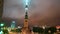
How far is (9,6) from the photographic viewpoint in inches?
113

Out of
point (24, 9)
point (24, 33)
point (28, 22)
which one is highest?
point (24, 9)

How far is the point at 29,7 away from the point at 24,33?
1.42 feet

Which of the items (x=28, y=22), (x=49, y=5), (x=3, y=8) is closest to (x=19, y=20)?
(x=28, y=22)

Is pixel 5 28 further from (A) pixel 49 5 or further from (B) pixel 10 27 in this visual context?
(A) pixel 49 5

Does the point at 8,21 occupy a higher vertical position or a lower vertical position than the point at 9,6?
lower

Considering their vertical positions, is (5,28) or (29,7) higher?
(29,7)

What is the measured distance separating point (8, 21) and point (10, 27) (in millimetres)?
105

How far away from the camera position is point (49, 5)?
2846 millimetres

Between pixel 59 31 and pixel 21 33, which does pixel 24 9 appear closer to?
pixel 21 33

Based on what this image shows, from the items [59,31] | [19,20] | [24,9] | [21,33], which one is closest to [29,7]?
[24,9]

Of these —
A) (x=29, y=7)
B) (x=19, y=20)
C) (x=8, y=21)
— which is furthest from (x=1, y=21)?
→ (x=29, y=7)

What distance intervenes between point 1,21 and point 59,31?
3.14 ft

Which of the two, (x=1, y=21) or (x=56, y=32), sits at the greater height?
(x=1, y=21)

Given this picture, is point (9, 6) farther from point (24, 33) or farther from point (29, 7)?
point (24, 33)
